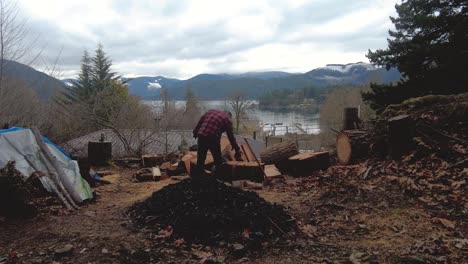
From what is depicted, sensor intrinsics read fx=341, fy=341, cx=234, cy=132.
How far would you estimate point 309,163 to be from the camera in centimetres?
733

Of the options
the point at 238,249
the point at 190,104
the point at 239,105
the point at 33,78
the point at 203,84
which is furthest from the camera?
the point at 203,84

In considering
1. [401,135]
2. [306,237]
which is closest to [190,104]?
[401,135]

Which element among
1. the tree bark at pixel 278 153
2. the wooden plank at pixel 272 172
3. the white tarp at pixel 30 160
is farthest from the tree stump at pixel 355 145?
the white tarp at pixel 30 160

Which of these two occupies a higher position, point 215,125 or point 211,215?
point 215,125

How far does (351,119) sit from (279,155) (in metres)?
2.34

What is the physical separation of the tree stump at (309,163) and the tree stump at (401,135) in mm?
1507

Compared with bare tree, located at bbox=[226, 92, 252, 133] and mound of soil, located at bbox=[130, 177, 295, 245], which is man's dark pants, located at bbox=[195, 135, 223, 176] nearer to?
mound of soil, located at bbox=[130, 177, 295, 245]

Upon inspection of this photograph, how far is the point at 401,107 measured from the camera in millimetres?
7234

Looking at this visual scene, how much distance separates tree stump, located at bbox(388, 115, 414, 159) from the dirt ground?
1600mm

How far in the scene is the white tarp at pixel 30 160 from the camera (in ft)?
17.0

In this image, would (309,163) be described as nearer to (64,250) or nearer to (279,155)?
(279,155)

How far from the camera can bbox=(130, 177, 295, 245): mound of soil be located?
3.71 metres

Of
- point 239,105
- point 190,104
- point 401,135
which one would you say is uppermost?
point 239,105

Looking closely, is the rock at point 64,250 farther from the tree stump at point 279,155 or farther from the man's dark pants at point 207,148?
the tree stump at point 279,155
